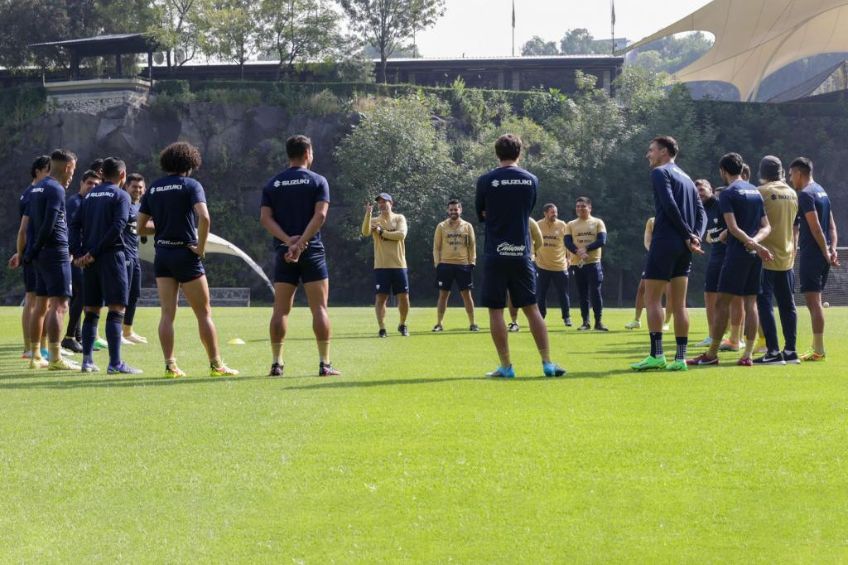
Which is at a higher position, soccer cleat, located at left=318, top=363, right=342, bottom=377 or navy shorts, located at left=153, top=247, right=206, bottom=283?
navy shorts, located at left=153, top=247, right=206, bottom=283

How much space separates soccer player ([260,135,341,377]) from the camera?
35.1 feet

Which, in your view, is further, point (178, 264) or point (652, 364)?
point (652, 364)

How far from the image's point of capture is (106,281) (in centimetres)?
1209

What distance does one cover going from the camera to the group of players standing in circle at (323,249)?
10.8m

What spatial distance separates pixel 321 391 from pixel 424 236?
47425mm

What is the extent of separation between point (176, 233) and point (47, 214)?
78.0 inches

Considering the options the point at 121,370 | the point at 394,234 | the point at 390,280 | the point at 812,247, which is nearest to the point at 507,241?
the point at 812,247

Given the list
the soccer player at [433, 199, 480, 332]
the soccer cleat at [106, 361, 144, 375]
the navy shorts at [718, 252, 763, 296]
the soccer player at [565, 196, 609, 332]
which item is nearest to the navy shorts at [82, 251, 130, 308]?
the soccer cleat at [106, 361, 144, 375]

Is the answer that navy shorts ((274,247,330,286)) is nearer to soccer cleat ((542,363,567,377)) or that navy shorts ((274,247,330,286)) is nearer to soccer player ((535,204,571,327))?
soccer cleat ((542,363,567,377))

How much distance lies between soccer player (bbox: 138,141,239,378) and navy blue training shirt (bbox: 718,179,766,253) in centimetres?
519

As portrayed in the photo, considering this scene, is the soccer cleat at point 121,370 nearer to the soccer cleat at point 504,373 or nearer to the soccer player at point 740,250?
the soccer cleat at point 504,373

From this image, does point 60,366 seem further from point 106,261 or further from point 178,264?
point 178,264

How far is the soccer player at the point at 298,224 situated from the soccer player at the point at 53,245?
2.57 m

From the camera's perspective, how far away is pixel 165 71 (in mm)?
71312
